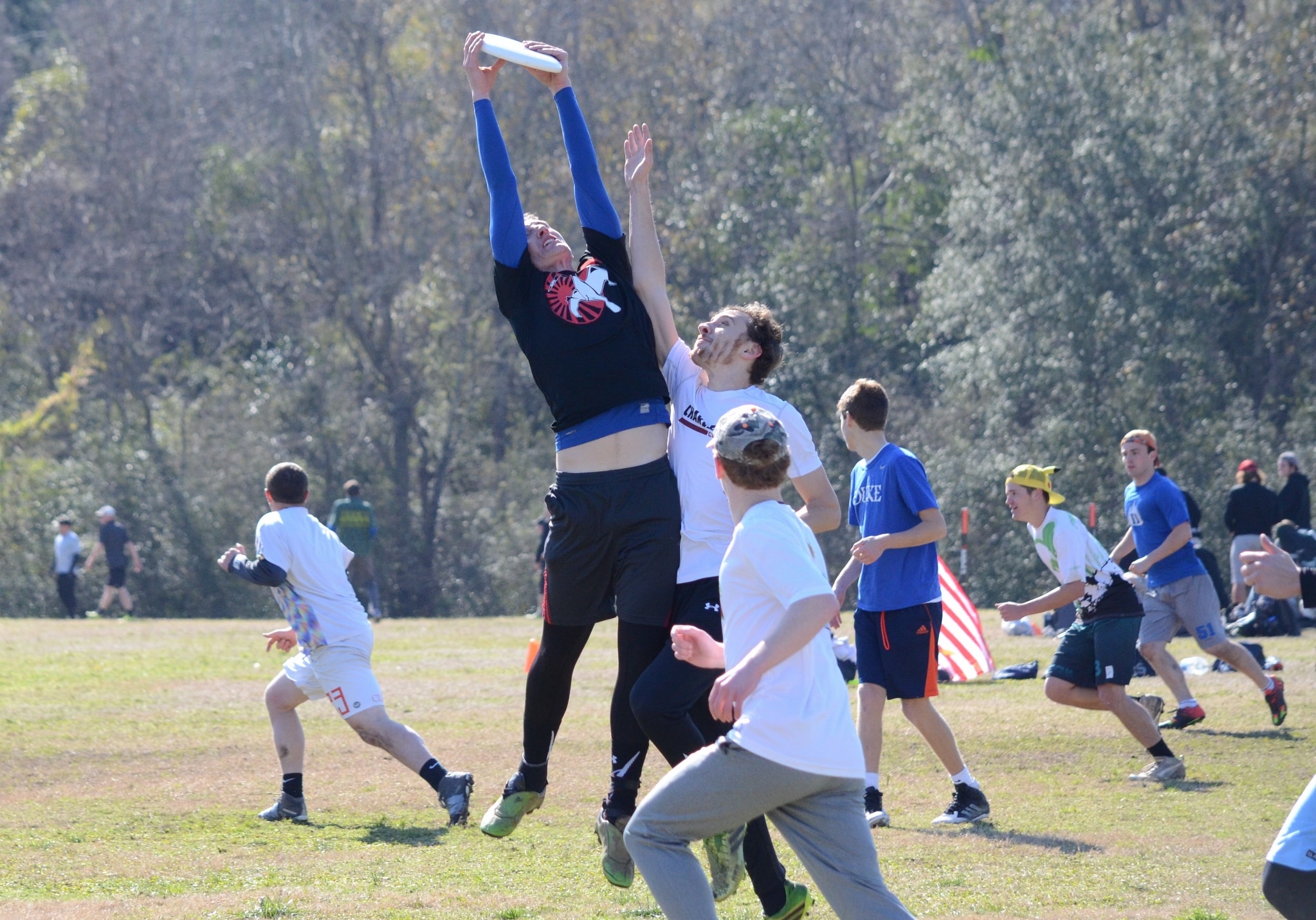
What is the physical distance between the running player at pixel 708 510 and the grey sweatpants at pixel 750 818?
2.47 feet

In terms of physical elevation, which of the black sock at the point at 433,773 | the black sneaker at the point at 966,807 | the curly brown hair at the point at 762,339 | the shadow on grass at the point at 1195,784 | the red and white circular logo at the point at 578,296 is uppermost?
the red and white circular logo at the point at 578,296

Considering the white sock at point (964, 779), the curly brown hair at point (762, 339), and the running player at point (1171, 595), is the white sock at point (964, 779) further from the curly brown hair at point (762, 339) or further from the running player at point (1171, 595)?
the running player at point (1171, 595)

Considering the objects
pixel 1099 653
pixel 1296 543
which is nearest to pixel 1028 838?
pixel 1099 653

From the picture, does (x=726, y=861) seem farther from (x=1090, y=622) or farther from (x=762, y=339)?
(x=1090, y=622)

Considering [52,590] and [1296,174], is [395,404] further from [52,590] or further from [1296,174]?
[1296,174]

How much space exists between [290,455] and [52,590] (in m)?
5.83

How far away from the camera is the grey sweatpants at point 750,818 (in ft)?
13.4

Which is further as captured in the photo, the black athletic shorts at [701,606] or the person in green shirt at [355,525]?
the person in green shirt at [355,525]

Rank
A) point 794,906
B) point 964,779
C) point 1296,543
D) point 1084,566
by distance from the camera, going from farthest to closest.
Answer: point 1296,543
point 1084,566
point 964,779
point 794,906

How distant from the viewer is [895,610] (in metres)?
7.91

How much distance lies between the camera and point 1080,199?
27656mm

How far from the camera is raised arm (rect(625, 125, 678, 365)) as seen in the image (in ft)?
17.7

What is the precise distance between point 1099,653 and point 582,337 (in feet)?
16.1

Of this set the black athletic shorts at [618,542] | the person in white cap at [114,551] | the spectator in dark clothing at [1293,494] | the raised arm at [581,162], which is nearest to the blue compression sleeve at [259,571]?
the black athletic shorts at [618,542]
